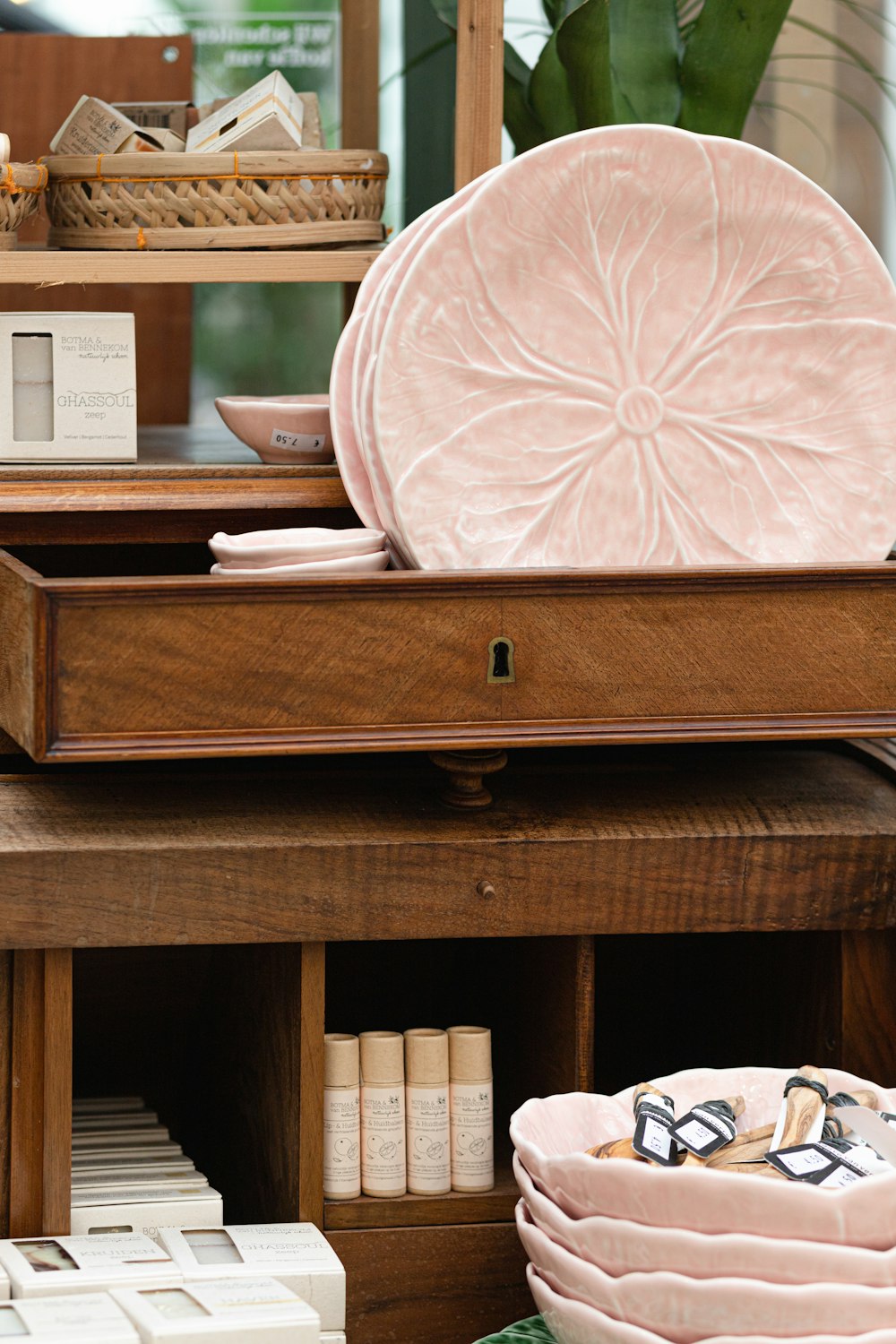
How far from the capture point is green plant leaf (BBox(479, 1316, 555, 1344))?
43.4 inches

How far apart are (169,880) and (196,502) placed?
12.6 inches

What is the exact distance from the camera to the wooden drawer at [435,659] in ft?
3.47

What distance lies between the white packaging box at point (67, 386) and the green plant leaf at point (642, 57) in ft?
1.96

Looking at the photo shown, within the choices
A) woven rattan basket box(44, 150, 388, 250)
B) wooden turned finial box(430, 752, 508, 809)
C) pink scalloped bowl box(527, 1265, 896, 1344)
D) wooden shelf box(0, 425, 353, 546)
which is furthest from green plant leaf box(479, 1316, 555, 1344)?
woven rattan basket box(44, 150, 388, 250)

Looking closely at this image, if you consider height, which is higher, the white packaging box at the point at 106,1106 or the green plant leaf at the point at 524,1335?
the white packaging box at the point at 106,1106

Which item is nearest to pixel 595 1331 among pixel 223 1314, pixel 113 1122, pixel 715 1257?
pixel 715 1257

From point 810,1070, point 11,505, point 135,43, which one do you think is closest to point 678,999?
point 810,1070

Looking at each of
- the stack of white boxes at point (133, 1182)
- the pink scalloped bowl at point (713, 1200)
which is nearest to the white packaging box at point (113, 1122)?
the stack of white boxes at point (133, 1182)

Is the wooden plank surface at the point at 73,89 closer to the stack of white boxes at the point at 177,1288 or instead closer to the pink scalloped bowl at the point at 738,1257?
the stack of white boxes at the point at 177,1288

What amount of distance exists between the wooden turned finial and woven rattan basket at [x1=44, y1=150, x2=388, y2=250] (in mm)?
469

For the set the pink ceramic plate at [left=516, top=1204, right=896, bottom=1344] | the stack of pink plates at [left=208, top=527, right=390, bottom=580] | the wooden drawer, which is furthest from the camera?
the stack of pink plates at [left=208, top=527, right=390, bottom=580]

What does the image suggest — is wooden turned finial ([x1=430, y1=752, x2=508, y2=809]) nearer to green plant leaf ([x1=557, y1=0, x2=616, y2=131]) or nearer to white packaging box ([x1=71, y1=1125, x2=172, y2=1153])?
white packaging box ([x1=71, y1=1125, x2=172, y2=1153])

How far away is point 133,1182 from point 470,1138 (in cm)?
27

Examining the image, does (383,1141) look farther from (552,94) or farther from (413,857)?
(552,94)
